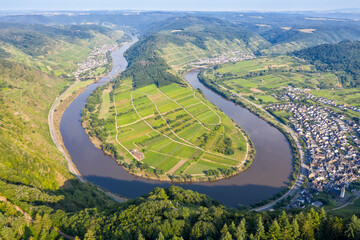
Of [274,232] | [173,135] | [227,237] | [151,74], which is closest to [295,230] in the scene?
[274,232]

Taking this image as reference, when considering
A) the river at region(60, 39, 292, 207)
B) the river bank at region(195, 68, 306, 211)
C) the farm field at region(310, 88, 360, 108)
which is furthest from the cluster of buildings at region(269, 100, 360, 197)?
the farm field at region(310, 88, 360, 108)

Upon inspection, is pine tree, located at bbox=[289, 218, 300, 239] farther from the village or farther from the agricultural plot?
the agricultural plot

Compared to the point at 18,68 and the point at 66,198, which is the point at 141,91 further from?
the point at 66,198

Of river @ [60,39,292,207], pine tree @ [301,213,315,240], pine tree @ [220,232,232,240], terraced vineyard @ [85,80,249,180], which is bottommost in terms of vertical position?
river @ [60,39,292,207]

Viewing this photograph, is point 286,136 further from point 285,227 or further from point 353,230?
point 285,227

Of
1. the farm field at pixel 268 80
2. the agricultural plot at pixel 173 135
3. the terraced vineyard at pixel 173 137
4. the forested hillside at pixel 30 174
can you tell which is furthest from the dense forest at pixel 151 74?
the forested hillside at pixel 30 174

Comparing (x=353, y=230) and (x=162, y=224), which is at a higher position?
(x=353, y=230)
